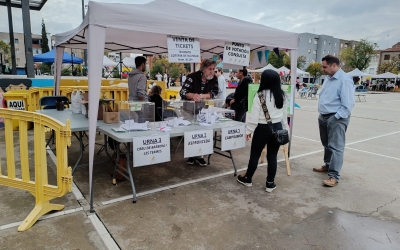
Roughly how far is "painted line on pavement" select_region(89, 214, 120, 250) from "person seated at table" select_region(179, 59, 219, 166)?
6.97 ft

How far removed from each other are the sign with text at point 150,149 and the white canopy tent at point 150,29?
19.1 inches

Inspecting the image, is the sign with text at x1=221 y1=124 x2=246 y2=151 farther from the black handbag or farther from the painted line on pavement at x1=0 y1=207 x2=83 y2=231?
the painted line on pavement at x1=0 y1=207 x2=83 y2=231

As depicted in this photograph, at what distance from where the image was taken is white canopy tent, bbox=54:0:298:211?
108 inches

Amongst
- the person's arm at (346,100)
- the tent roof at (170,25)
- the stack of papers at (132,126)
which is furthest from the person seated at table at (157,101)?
the person's arm at (346,100)

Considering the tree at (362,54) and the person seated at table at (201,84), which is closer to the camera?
Answer: the person seated at table at (201,84)

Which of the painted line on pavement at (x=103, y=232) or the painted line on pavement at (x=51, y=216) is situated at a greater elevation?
the painted line on pavement at (x=51, y=216)

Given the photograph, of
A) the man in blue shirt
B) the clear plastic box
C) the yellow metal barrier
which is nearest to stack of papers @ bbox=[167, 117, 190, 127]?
the clear plastic box

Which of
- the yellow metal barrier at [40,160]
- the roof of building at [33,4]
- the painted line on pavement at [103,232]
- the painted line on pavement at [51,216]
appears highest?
the roof of building at [33,4]

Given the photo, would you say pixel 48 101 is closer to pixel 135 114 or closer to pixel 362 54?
pixel 135 114

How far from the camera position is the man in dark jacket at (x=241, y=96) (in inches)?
212

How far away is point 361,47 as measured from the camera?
42156 mm

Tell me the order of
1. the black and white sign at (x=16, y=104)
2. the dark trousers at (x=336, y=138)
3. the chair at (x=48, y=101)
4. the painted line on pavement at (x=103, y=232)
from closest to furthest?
the painted line on pavement at (x=103, y=232)
the dark trousers at (x=336, y=138)
the chair at (x=48, y=101)
the black and white sign at (x=16, y=104)

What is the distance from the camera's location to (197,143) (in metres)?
3.64

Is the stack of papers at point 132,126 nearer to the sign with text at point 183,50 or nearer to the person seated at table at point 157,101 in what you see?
the person seated at table at point 157,101
